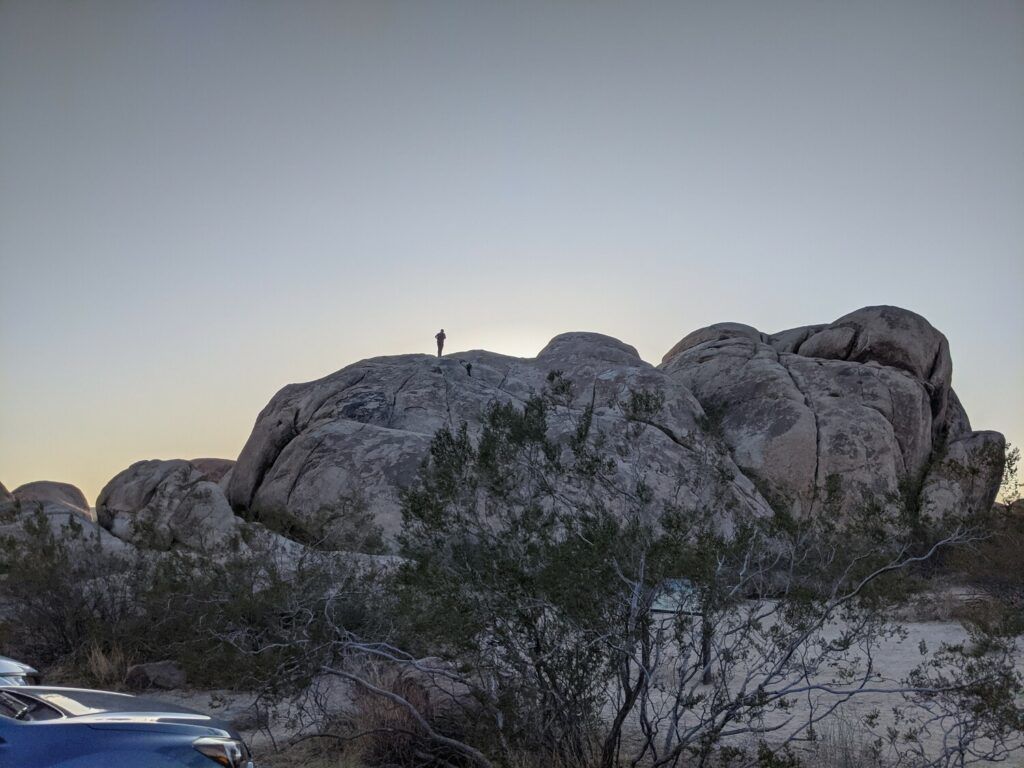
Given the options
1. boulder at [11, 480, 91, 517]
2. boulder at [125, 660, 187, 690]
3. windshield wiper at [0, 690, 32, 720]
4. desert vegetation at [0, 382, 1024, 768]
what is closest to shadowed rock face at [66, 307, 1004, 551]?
boulder at [125, 660, 187, 690]

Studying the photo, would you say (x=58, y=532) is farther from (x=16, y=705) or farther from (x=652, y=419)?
(x=16, y=705)

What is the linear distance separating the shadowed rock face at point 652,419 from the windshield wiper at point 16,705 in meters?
10.9

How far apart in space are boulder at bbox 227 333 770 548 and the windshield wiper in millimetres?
10443

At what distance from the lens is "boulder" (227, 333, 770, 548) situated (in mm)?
19234

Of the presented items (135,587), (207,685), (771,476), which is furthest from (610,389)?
(207,685)

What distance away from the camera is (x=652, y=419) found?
21469 mm

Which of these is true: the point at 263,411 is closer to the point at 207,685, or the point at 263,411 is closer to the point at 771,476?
the point at 771,476

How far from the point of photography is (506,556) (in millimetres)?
7047

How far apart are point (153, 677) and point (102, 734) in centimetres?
795

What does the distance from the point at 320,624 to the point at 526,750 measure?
2.11 meters

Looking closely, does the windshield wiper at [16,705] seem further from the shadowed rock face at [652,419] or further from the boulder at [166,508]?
the shadowed rock face at [652,419]

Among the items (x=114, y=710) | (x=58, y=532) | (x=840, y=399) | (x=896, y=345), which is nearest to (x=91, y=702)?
(x=114, y=710)

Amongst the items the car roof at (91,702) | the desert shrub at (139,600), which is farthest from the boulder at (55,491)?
the car roof at (91,702)

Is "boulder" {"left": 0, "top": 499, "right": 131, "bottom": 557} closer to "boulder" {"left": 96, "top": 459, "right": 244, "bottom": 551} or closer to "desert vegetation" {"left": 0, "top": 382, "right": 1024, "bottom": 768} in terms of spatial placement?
"boulder" {"left": 96, "top": 459, "right": 244, "bottom": 551}
